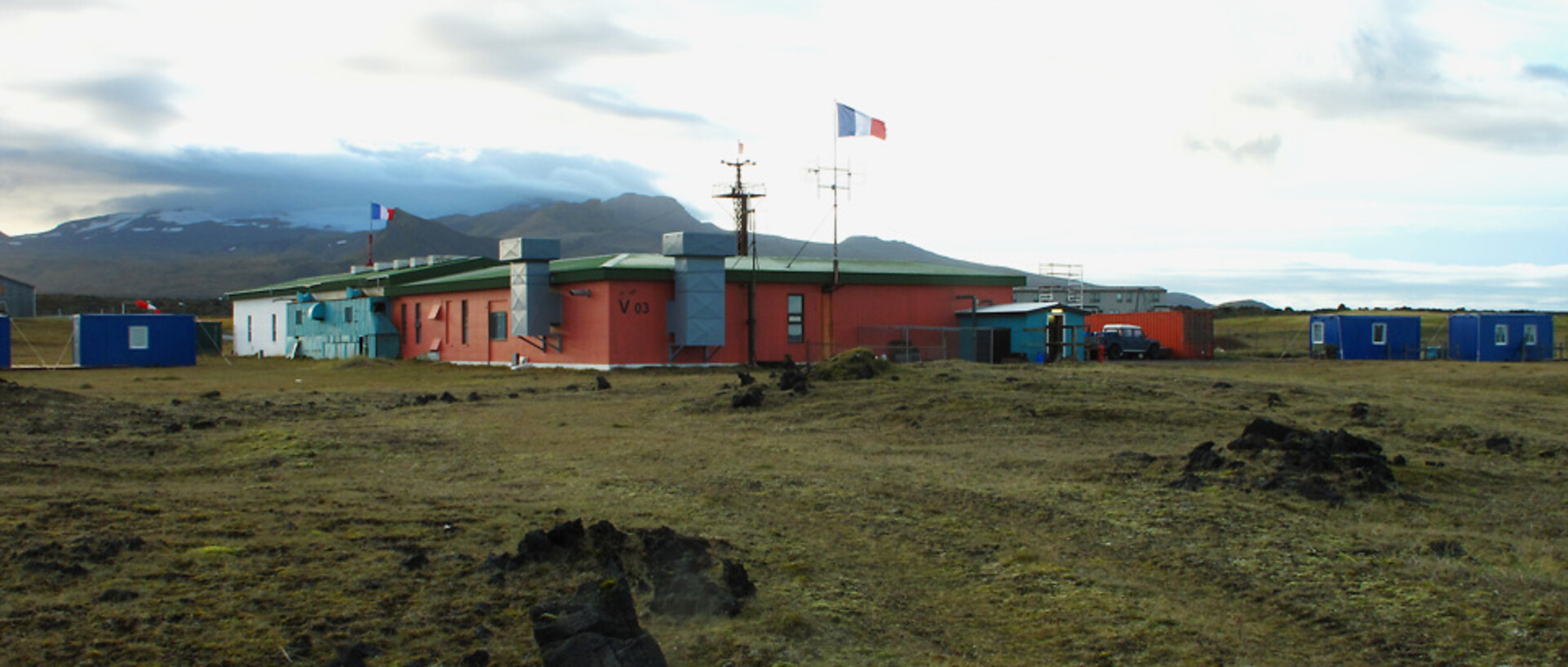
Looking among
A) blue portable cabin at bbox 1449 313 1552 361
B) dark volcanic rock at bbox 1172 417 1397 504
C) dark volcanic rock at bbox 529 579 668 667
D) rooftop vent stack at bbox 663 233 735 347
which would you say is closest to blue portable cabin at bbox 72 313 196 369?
rooftop vent stack at bbox 663 233 735 347

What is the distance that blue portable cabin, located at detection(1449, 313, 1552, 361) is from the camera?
44.6 meters

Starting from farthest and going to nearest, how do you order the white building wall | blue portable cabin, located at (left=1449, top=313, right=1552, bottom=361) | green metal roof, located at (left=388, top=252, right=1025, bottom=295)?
the white building wall, blue portable cabin, located at (left=1449, top=313, right=1552, bottom=361), green metal roof, located at (left=388, top=252, right=1025, bottom=295)

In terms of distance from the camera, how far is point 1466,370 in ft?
110

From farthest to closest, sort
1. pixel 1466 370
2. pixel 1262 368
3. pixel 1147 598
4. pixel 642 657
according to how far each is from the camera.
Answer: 1. pixel 1262 368
2. pixel 1466 370
3. pixel 1147 598
4. pixel 642 657

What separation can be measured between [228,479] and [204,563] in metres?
5.43

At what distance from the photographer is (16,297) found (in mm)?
92125

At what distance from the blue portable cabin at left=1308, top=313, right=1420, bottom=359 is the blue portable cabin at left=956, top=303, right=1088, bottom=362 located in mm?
14969

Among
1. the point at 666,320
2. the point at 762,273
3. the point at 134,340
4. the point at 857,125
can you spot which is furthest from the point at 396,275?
the point at 857,125

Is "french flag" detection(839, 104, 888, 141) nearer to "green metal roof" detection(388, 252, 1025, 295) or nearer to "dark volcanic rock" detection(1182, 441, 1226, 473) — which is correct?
"green metal roof" detection(388, 252, 1025, 295)

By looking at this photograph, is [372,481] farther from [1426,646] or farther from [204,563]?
[1426,646]

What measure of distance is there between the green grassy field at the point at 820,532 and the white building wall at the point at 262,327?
38.1 meters

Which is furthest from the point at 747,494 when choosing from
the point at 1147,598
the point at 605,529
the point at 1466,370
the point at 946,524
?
the point at 1466,370

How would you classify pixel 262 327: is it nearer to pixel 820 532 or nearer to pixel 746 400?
pixel 746 400

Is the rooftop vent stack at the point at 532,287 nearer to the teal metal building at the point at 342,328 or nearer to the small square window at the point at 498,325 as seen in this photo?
the small square window at the point at 498,325
